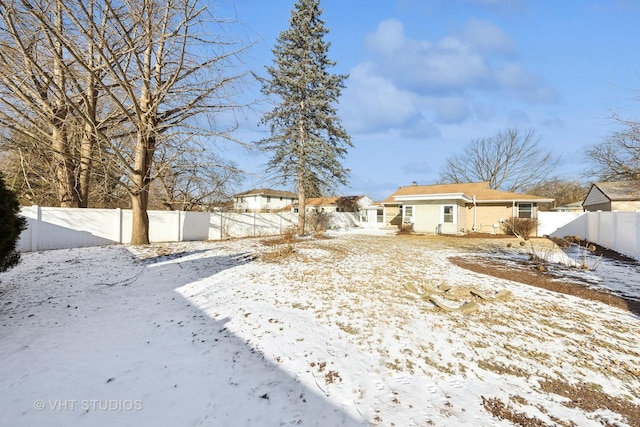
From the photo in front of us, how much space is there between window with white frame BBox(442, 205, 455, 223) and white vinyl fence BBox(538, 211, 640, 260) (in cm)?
515

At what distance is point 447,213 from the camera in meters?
17.8

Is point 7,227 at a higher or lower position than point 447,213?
lower

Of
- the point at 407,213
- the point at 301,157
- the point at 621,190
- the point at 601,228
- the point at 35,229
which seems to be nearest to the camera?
the point at 35,229

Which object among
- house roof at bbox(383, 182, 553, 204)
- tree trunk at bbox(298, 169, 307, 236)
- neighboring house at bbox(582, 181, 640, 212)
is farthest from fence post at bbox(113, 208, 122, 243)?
neighboring house at bbox(582, 181, 640, 212)

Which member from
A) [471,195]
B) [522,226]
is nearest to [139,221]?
[522,226]

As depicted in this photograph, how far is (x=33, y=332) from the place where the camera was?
10.8 feet

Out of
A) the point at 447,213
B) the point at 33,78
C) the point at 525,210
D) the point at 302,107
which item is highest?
the point at 302,107

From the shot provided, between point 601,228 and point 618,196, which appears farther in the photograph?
point 618,196

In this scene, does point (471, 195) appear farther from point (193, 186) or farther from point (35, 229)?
→ point (35, 229)

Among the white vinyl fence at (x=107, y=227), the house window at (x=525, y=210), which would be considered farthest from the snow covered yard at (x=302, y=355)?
the house window at (x=525, y=210)

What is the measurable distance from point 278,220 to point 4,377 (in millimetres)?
14862

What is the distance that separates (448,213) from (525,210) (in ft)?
16.1

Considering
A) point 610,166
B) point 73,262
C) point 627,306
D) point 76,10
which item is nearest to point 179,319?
point 73,262

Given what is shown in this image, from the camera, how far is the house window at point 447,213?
17.7 meters
